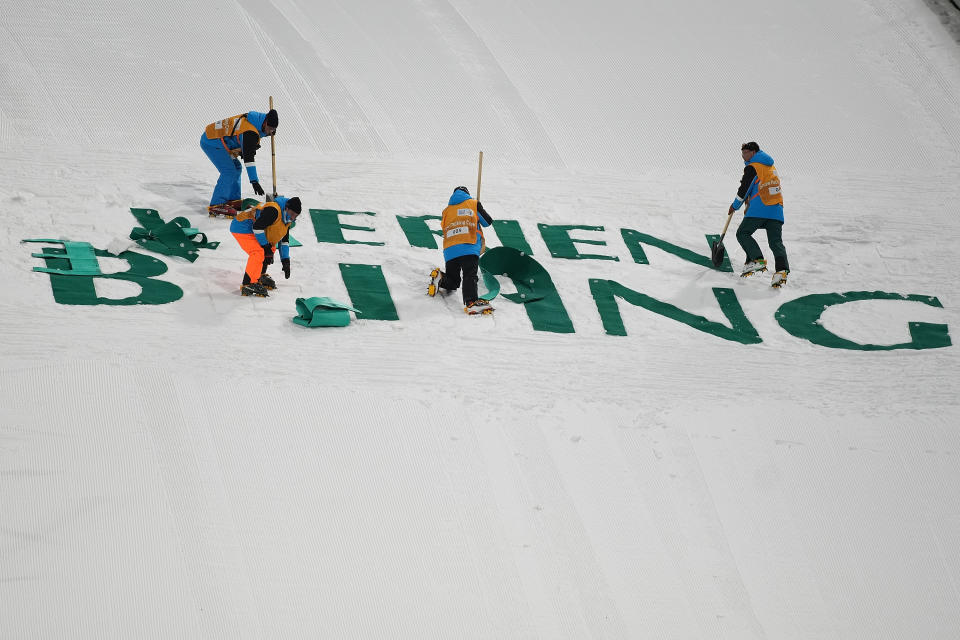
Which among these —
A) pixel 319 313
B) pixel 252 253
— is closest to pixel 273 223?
pixel 252 253

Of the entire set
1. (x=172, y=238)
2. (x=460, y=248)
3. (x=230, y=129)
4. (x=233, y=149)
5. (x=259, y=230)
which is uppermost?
(x=230, y=129)

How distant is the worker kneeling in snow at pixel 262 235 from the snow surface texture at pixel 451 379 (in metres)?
0.21

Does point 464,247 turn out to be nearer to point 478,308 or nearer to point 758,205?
point 478,308

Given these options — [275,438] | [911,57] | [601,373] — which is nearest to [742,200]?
[601,373]

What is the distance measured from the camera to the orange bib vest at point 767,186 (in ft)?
28.8

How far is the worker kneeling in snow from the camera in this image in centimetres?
746

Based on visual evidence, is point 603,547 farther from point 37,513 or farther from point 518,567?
point 37,513

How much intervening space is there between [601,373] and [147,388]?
3231 millimetres

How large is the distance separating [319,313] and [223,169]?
216cm

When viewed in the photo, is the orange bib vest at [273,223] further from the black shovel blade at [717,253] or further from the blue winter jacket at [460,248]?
the black shovel blade at [717,253]

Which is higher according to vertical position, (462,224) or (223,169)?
(223,169)

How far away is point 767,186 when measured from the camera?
879 cm

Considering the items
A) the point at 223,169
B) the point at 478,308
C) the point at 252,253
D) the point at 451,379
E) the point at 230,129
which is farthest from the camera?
the point at 223,169

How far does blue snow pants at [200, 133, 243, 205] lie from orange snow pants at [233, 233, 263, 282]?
1292 millimetres
